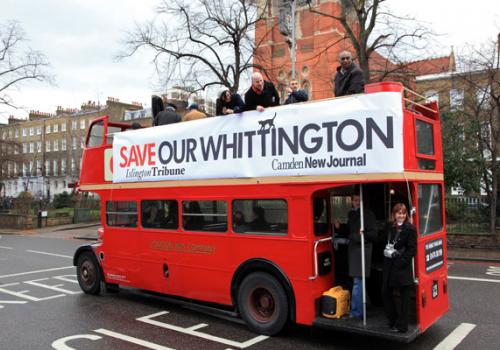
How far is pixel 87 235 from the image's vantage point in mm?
23984

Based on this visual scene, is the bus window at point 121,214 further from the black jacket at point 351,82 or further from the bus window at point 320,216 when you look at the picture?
the black jacket at point 351,82

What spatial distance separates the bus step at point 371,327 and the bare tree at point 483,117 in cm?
1084

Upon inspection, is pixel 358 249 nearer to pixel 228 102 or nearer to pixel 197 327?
pixel 197 327

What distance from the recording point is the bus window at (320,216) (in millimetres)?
6031

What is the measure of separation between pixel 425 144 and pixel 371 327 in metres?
2.46

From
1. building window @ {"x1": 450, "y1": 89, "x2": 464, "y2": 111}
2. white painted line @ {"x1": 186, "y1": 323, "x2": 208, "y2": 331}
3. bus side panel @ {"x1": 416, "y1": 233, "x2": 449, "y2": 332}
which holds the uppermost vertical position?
building window @ {"x1": 450, "y1": 89, "x2": 464, "y2": 111}

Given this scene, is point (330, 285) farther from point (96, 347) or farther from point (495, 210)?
point (495, 210)

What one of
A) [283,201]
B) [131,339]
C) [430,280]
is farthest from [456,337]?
[131,339]

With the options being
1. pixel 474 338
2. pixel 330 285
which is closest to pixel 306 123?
pixel 330 285

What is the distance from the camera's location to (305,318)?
5.84m

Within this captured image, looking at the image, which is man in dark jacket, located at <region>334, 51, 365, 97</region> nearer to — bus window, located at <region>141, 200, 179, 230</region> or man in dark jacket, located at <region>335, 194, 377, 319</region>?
man in dark jacket, located at <region>335, 194, 377, 319</region>

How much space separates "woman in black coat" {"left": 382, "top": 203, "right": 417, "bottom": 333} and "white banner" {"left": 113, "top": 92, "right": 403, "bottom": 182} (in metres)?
0.71

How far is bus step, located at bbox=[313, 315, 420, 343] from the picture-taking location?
201 inches

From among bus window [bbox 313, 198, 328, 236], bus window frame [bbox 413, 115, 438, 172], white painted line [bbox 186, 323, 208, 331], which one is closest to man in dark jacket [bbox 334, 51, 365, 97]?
bus window frame [bbox 413, 115, 438, 172]
